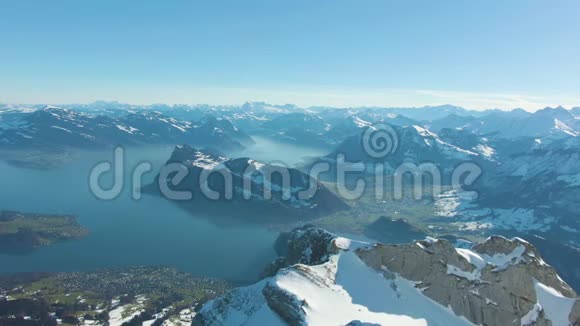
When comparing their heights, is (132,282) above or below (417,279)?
below

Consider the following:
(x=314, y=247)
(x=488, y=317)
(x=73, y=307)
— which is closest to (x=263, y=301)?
(x=314, y=247)

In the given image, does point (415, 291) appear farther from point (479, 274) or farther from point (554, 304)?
point (554, 304)

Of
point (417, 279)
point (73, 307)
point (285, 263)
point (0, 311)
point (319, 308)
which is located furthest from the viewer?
point (73, 307)

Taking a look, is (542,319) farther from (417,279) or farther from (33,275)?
(33,275)

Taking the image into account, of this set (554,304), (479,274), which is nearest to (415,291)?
(479,274)

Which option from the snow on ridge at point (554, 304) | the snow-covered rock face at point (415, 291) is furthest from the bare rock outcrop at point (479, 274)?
the snow on ridge at point (554, 304)

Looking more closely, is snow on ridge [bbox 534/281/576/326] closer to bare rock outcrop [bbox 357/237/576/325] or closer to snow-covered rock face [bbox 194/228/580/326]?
snow-covered rock face [bbox 194/228/580/326]

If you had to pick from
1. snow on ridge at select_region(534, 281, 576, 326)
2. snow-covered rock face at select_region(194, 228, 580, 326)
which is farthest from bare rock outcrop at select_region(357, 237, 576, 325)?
snow on ridge at select_region(534, 281, 576, 326)

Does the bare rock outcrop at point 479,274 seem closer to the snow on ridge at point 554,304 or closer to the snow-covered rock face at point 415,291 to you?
the snow-covered rock face at point 415,291
